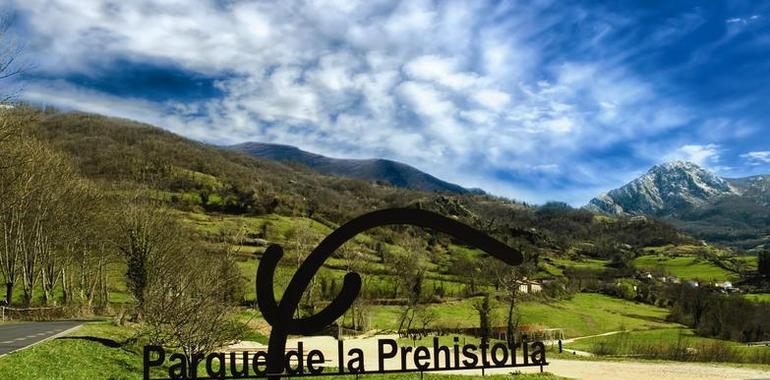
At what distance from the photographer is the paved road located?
1098 inches

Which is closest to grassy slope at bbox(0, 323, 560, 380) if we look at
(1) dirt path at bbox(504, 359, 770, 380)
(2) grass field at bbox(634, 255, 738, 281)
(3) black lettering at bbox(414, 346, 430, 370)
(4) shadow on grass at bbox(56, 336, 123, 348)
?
(4) shadow on grass at bbox(56, 336, 123, 348)

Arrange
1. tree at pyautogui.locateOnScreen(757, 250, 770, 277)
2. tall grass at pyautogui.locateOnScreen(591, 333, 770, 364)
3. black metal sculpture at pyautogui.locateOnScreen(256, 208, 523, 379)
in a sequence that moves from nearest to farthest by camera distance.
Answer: black metal sculpture at pyautogui.locateOnScreen(256, 208, 523, 379)
tall grass at pyautogui.locateOnScreen(591, 333, 770, 364)
tree at pyautogui.locateOnScreen(757, 250, 770, 277)

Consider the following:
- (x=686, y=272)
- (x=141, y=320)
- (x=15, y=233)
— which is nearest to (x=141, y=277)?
(x=141, y=320)

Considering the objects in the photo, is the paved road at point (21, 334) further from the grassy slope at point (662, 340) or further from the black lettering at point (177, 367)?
the grassy slope at point (662, 340)

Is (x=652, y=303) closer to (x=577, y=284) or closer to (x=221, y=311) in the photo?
(x=577, y=284)

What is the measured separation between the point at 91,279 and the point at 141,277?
3008 centimetres

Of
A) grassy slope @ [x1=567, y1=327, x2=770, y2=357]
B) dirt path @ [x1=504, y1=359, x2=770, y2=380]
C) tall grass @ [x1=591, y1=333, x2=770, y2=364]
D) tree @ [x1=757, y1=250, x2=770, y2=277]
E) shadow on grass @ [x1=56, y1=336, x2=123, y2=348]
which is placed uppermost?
shadow on grass @ [x1=56, y1=336, x2=123, y2=348]

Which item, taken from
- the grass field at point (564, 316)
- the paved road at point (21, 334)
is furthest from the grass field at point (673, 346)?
the paved road at point (21, 334)

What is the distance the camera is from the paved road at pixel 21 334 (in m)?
27.9

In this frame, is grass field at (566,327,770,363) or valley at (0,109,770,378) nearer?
valley at (0,109,770,378)

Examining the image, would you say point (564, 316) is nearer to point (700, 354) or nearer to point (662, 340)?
point (662, 340)

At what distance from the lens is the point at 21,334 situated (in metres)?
33.4

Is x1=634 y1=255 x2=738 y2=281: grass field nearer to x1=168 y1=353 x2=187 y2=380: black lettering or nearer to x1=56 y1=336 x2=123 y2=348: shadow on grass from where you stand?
x1=56 y1=336 x2=123 y2=348: shadow on grass

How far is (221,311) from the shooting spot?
25078 millimetres
